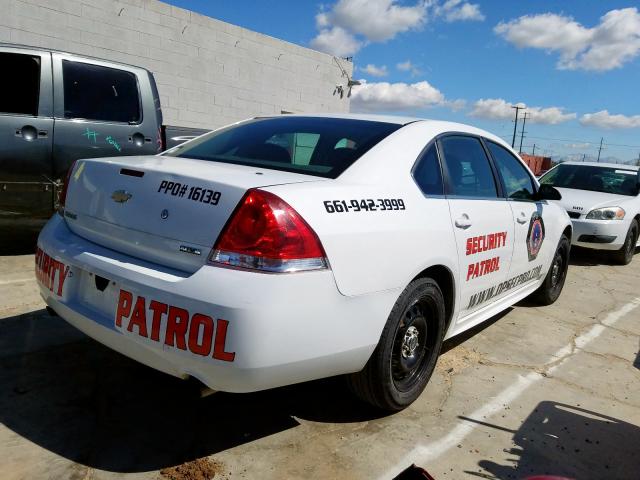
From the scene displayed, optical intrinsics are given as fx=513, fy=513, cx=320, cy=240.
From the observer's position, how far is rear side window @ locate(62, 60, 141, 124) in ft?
16.0

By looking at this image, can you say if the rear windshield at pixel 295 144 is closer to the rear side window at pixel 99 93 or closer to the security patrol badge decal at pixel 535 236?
the security patrol badge decal at pixel 535 236

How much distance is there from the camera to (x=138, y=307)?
2029mm

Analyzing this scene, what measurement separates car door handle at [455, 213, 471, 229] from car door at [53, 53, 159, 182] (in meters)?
3.66

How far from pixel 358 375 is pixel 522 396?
1.21 m

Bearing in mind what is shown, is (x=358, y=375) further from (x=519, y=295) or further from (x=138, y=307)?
(x=519, y=295)

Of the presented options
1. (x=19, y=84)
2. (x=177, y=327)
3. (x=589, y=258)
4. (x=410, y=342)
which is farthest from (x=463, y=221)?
(x=589, y=258)

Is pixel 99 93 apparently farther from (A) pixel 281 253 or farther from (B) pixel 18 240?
(A) pixel 281 253

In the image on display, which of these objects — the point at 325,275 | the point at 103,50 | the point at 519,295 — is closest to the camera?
the point at 325,275

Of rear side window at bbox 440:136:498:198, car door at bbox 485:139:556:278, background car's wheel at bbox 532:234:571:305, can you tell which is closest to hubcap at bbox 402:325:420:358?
rear side window at bbox 440:136:498:198

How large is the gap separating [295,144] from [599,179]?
706cm

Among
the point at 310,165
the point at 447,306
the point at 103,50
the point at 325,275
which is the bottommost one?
the point at 447,306

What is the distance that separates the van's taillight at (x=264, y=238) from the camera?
6.32ft

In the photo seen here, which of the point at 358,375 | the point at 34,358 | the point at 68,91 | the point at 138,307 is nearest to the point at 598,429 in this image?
the point at 358,375

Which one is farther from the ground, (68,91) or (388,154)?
(68,91)
